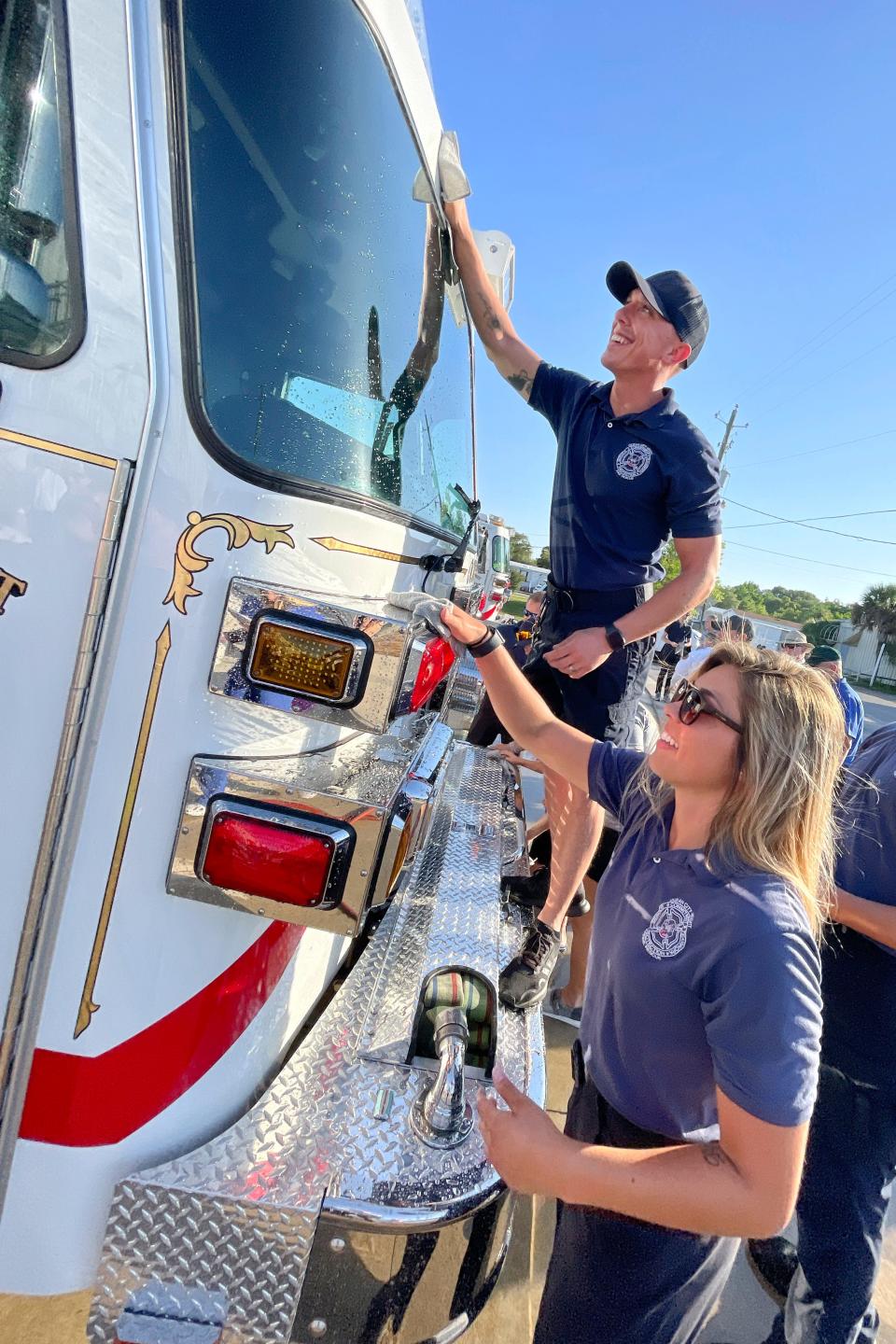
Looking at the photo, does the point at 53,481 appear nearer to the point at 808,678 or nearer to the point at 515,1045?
the point at 808,678

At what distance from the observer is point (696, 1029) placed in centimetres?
116

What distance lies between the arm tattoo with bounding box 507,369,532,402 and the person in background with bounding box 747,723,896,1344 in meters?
1.54

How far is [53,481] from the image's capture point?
1.08 meters

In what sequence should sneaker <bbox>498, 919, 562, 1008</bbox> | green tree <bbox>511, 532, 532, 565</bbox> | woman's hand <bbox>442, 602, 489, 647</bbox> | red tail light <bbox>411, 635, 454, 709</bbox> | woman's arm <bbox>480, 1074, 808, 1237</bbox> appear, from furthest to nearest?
green tree <bbox>511, 532, 532, 565</bbox> < sneaker <bbox>498, 919, 562, 1008</bbox> < woman's hand <bbox>442, 602, 489, 647</bbox> < red tail light <bbox>411, 635, 454, 709</bbox> < woman's arm <bbox>480, 1074, 808, 1237</bbox>

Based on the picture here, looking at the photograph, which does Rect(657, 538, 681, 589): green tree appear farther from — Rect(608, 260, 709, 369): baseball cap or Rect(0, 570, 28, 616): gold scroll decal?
Rect(0, 570, 28, 616): gold scroll decal

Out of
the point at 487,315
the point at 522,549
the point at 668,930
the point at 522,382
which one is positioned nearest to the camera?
the point at 668,930

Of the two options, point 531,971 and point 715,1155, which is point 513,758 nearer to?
point 531,971

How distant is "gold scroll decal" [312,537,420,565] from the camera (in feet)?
4.07

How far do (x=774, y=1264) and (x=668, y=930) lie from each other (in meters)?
1.54

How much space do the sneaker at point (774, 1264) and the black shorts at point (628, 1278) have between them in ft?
3.12

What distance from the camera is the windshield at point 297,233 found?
1174mm

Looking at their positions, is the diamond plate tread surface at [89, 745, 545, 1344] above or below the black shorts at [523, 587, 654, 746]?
below

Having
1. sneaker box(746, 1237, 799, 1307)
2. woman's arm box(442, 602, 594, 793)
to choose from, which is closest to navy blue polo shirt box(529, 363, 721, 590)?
woman's arm box(442, 602, 594, 793)

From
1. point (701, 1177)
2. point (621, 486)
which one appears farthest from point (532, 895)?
point (701, 1177)
